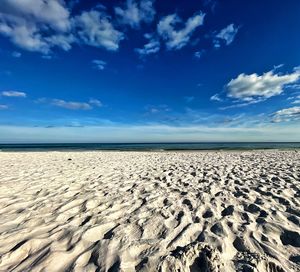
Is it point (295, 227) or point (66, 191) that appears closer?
point (295, 227)

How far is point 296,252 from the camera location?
9.46 ft

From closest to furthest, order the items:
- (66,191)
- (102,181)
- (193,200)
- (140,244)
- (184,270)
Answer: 1. (184,270)
2. (140,244)
3. (193,200)
4. (66,191)
5. (102,181)

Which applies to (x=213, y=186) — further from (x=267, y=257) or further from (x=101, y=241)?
(x=101, y=241)

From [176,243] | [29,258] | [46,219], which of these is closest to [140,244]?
[176,243]

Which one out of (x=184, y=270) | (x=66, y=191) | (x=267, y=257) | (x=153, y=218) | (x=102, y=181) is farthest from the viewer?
(x=102, y=181)

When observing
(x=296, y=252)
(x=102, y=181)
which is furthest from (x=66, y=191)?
(x=296, y=252)

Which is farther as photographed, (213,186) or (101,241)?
(213,186)

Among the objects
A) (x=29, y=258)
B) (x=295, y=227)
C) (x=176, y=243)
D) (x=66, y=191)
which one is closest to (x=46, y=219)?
(x=29, y=258)

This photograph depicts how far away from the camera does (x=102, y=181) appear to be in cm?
727

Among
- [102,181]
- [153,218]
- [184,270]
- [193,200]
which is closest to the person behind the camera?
[184,270]

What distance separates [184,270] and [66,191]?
14.3 feet

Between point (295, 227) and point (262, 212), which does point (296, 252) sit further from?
point (262, 212)

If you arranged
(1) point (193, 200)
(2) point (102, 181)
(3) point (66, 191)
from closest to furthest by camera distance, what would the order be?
(1) point (193, 200) → (3) point (66, 191) → (2) point (102, 181)

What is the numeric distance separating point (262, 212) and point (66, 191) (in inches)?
188
